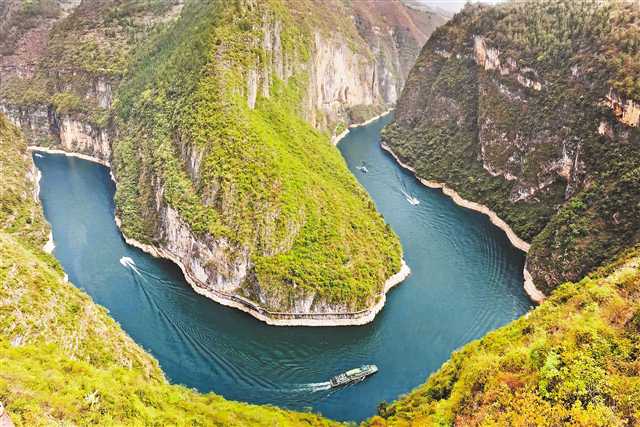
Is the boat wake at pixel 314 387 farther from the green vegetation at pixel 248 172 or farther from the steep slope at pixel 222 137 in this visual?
the green vegetation at pixel 248 172

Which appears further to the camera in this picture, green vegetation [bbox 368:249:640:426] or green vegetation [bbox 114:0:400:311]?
green vegetation [bbox 114:0:400:311]

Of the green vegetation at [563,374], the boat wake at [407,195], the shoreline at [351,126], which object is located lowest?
the shoreline at [351,126]

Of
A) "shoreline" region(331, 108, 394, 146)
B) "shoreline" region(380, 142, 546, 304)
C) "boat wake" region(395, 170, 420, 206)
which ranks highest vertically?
"shoreline" region(380, 142, 546, 304)

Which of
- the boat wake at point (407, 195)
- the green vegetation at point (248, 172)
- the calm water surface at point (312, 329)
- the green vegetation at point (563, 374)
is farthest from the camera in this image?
the boat wake at point (407, 195)

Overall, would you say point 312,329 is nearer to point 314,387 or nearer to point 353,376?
point 353,376

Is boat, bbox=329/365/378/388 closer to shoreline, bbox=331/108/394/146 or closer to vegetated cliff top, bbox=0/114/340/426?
vegetated cliff top, bbox=0/114/340/426

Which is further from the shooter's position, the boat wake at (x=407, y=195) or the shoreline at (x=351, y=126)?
the shoreline at (x=351, y=126)

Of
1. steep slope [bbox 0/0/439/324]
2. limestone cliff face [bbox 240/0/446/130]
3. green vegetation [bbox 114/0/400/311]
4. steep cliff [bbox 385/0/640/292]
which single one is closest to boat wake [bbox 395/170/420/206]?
steep cliff [bbox 385/0/640/292]

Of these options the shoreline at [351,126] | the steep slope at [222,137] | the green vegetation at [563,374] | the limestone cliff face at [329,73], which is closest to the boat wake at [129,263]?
the steep slope at [222,137]
